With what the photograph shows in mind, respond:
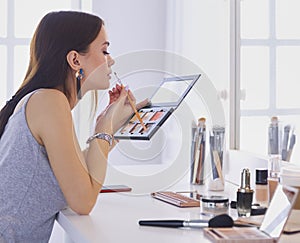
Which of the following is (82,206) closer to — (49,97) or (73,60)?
(49,97)

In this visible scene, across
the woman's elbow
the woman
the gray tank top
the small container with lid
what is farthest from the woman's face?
the small container with lid

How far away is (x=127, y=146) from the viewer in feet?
6.48

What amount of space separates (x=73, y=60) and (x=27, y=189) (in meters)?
0.35

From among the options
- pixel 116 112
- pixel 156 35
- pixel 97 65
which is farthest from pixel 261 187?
pixel 156 35

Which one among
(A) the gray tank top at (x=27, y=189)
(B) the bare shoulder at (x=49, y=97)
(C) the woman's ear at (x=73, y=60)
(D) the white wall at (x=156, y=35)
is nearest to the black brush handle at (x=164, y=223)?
(A) the gray tank top at (x=27, y=189)

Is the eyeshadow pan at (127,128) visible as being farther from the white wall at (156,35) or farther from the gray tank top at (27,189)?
the white wall at (156,35)

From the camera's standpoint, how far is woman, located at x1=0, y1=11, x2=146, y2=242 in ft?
4.47

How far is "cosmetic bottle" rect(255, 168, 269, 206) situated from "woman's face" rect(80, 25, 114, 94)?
481mm

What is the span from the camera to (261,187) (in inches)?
57.3

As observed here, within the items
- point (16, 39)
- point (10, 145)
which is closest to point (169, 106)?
point (10, 145)

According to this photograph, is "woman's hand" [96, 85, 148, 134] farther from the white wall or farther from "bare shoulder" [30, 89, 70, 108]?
the white wall

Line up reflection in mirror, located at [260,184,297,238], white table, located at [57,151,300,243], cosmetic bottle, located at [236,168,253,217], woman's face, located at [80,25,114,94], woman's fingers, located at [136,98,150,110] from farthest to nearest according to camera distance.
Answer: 1. woman's fingers, located at [136,98,150,110]
2. woman's face, located at [80,25,114,94]
3. cosmetic bottle, located at [236,168,253,217]
4. white table, located at [57,151,300,243]
5. reflection in mirror, located at [260,184,297,238]

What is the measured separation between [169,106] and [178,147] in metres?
1.05

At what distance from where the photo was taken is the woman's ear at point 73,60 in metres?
1.49
